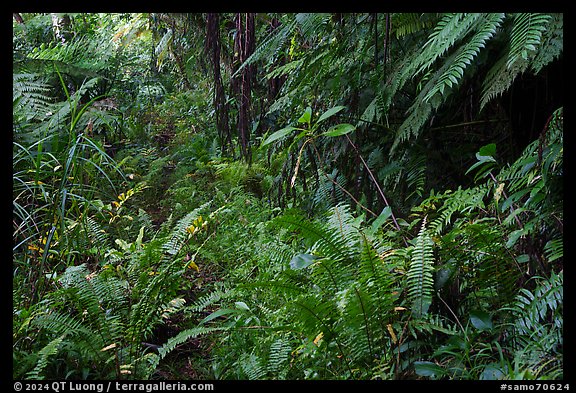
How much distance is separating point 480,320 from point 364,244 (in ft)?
1.46

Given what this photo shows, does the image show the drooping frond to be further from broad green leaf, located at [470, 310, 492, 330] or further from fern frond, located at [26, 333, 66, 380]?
broad green leaf, located at [470, 310, 492, 330]

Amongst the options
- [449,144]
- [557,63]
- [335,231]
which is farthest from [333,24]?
[335,231]

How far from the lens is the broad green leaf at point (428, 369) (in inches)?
58.7

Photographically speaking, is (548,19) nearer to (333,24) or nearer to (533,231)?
(533,231)

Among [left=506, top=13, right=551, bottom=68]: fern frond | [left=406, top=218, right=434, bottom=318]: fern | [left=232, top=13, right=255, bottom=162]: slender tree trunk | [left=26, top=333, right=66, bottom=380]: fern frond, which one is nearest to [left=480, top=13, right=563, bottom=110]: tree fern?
[left=506, top=13, right=551, bottom=68]: fern frond

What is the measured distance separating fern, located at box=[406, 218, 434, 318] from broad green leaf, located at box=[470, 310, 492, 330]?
145mm

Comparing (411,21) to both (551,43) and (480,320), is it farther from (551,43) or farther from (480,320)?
(480,320)

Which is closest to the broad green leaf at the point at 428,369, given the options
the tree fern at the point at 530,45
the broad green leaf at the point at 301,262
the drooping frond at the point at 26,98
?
the broad green leaf at the point at 301,262

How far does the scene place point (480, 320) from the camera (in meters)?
1.61

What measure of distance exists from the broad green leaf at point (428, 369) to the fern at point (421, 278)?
0.61 ft

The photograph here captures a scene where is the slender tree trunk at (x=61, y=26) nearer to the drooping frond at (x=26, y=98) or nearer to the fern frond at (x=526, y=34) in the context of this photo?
the drooping frond at (x=26, y=98)

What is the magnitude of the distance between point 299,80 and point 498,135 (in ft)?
3.70

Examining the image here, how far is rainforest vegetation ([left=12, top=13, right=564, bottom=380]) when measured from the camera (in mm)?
1688

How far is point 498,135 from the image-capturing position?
2.55 meters
